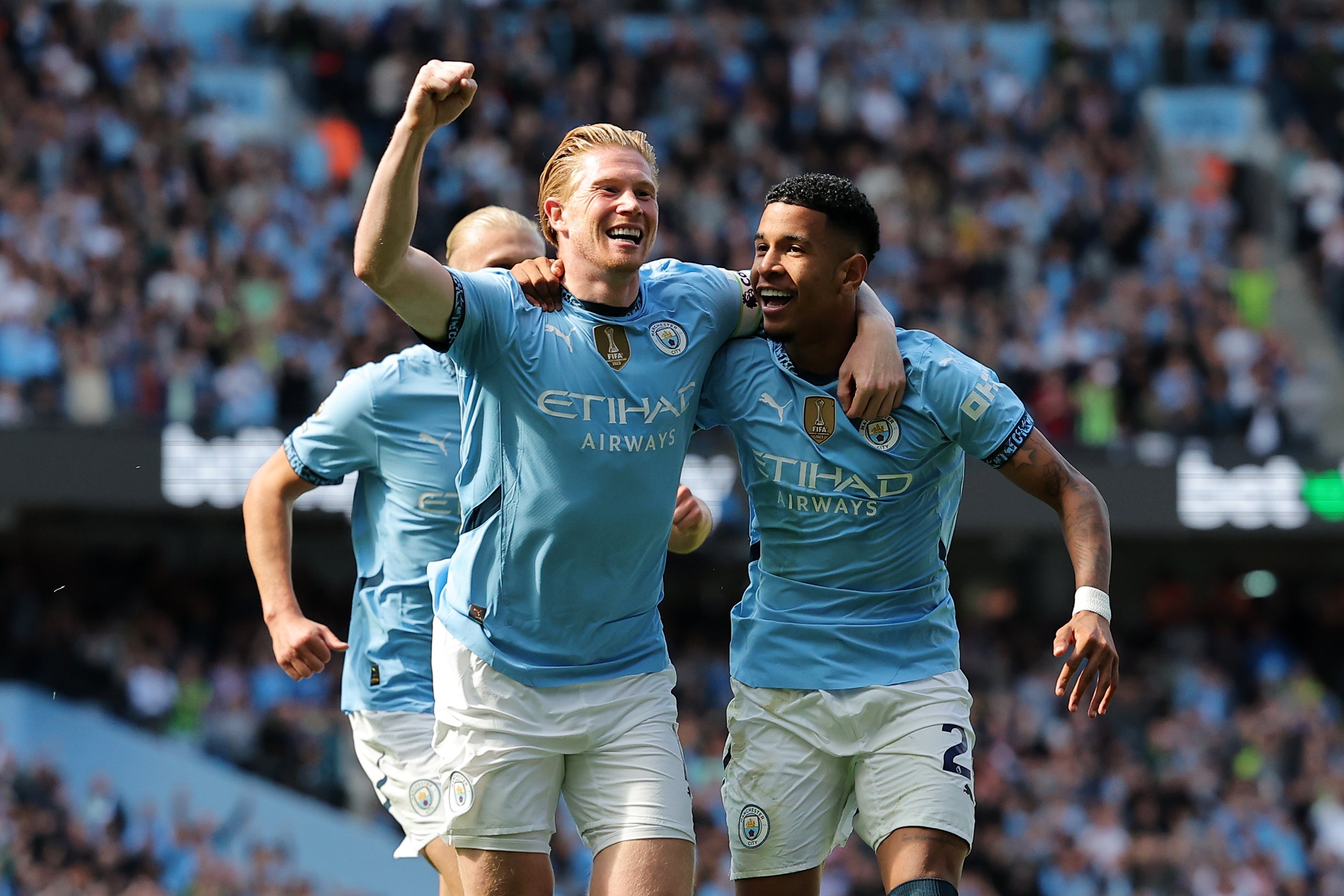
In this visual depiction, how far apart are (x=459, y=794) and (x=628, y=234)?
155 centimetres

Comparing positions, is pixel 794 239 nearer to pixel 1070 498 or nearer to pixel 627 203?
pixel 627 203

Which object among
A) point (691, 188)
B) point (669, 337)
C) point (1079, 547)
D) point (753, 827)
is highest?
point (669, 337)

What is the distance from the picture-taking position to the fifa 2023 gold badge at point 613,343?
15.0ft

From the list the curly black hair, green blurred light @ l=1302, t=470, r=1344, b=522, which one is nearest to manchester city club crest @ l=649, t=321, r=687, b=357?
the curly black hair

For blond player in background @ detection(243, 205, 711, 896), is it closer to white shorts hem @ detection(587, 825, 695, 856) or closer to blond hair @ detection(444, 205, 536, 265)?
blond hair @ detection(444, 205, 536, 265)

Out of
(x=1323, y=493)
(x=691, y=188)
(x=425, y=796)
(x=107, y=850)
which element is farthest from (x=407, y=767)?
(x=691, y=188)

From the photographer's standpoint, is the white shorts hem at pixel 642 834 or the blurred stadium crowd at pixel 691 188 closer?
the white shorts hem at pixel 642 834

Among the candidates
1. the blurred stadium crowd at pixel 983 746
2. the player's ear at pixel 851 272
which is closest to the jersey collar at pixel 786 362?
the player's ear at pixel 851 272

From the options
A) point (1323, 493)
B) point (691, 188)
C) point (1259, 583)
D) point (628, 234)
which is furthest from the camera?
point (1259, 583)

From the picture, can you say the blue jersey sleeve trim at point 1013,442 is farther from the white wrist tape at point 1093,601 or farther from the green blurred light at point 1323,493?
the green blurred light at point 1323,493

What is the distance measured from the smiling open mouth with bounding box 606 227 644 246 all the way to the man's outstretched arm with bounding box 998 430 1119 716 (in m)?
1.19

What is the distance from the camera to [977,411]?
4.77 metres

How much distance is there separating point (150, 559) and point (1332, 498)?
1079 cm

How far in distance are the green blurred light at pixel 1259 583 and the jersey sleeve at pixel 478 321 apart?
47.6 feet
